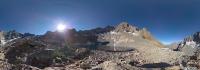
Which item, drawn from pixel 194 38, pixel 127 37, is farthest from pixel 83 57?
pixel 194 38

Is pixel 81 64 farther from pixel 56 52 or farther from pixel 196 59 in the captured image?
pixel 196 59

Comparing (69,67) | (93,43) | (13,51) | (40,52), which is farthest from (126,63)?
(93,43)

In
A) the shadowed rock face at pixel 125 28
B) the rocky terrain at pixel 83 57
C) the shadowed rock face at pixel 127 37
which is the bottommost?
the rocky terrain at pixel 83 57

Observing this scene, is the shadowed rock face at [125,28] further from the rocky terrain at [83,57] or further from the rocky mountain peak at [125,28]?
the rocky terrain at [83,57]

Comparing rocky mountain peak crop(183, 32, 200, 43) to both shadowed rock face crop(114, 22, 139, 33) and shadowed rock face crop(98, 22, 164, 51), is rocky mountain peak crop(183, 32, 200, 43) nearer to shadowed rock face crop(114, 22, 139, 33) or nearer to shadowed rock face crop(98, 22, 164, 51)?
shadowed rock face crop(98, 22, 164, 51)

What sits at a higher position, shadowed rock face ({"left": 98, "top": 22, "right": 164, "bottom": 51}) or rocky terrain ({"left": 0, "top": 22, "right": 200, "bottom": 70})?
shadowed rock face ({"left": 98, "top": 22, "right": 164, "bottom": 51})

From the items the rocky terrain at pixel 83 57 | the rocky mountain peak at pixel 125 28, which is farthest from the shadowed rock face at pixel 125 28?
the rocky terrain at pixel 83 57

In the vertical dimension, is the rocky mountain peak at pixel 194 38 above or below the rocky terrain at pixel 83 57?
above

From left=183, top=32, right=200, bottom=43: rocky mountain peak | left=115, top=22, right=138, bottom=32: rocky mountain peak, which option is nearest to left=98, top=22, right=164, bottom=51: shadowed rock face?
left=115, top=22, right=138, bottom=32: rocky mountain peak

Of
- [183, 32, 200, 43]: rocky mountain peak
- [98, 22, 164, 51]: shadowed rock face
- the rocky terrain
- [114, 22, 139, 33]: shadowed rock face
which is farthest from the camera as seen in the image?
[183, 32, 200, 43]: rocky mountain peak

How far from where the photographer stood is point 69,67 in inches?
1359

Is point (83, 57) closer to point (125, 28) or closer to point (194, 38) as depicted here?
point (125, 28)

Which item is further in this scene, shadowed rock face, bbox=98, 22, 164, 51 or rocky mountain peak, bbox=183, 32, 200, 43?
rocky mountain peak, bbox=183, 32, 200, 43

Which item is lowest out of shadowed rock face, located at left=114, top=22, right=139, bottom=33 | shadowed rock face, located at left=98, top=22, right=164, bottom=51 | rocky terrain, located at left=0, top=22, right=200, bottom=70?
rocky terrain, located at left=0, top=22, right=200, bottom=70
